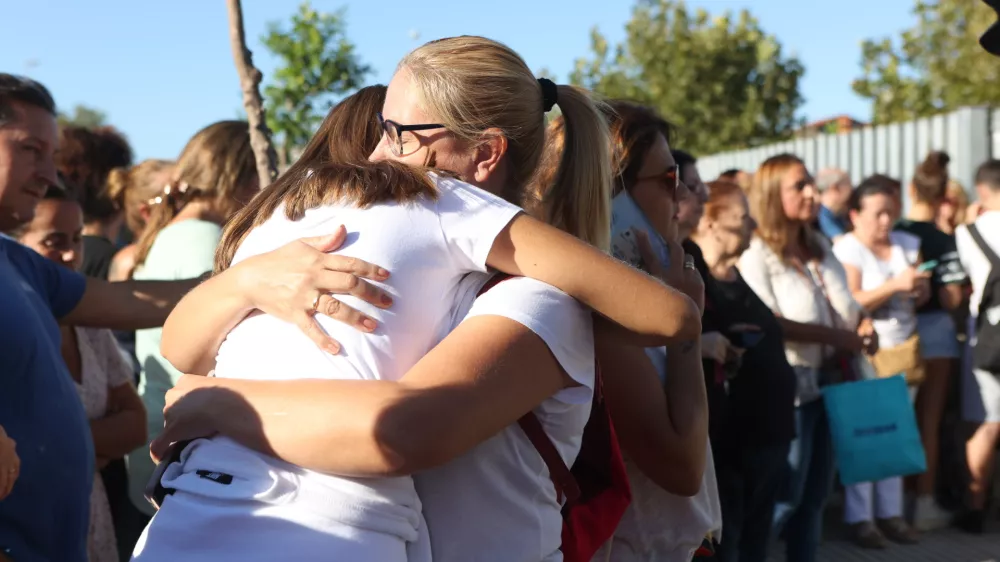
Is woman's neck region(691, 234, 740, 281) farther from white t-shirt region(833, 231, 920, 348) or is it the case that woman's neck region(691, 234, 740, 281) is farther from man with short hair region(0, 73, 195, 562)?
white t-shirt region(833, 231, 920, 348)

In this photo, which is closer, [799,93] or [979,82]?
[979,82]

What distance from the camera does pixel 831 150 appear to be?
12453 millimetres

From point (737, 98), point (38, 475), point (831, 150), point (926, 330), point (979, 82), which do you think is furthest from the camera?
point (737, 98)

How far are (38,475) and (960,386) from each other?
6.32 m

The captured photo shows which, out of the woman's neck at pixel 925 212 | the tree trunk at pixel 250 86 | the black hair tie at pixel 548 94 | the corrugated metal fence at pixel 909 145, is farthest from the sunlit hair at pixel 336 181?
the corrugated metal fence at pixel 909 145

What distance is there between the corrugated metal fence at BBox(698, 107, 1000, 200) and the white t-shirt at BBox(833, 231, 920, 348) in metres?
3.30

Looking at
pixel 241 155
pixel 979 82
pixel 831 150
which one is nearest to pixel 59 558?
pixel 241 155

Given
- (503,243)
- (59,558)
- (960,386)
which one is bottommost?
(960,386)

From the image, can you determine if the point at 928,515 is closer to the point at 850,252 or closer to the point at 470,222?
the point at 850,252

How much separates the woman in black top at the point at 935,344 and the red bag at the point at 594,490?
5.59 metres

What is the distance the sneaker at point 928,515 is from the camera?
702 centimetres

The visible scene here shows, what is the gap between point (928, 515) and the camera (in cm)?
704

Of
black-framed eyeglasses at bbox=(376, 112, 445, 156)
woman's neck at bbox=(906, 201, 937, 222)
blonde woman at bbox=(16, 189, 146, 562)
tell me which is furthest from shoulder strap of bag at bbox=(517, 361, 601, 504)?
woman's neck at bbox=(906, 201, 937, 222)

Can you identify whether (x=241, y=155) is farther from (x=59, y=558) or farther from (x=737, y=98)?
(x=737, y=98)
